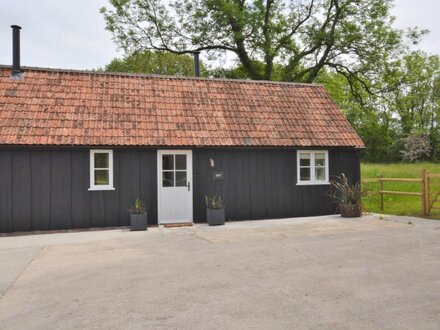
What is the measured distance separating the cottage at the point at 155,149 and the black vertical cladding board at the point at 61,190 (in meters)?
0.03

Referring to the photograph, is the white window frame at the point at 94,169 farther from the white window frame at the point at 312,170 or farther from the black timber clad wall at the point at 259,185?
the white window frame at the point at 312,170

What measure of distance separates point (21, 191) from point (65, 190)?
3.60ft

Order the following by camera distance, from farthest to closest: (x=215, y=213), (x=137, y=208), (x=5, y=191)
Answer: (x=215, y=213)
(x=137, y=208)
(x=5, y=191)

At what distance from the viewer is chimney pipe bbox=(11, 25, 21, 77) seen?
11.6 m

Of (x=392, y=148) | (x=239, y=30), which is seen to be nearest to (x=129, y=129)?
(x=239, y=30)

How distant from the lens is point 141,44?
25.3 metres

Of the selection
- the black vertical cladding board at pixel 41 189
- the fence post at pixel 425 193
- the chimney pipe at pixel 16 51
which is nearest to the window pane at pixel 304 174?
the fence post at pixel 425 193

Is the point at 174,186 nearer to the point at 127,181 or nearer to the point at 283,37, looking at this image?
the point at 127,181

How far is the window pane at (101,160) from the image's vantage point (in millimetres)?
10672

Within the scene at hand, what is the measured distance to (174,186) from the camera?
1123 cm

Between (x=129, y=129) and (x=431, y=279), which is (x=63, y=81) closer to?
(x=129, y=129)

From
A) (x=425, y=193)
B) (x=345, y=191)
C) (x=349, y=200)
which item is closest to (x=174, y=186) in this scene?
(x=345, y=191)

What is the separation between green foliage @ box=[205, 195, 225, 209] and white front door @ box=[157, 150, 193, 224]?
0.54 metres

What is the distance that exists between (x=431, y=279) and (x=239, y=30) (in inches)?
846
